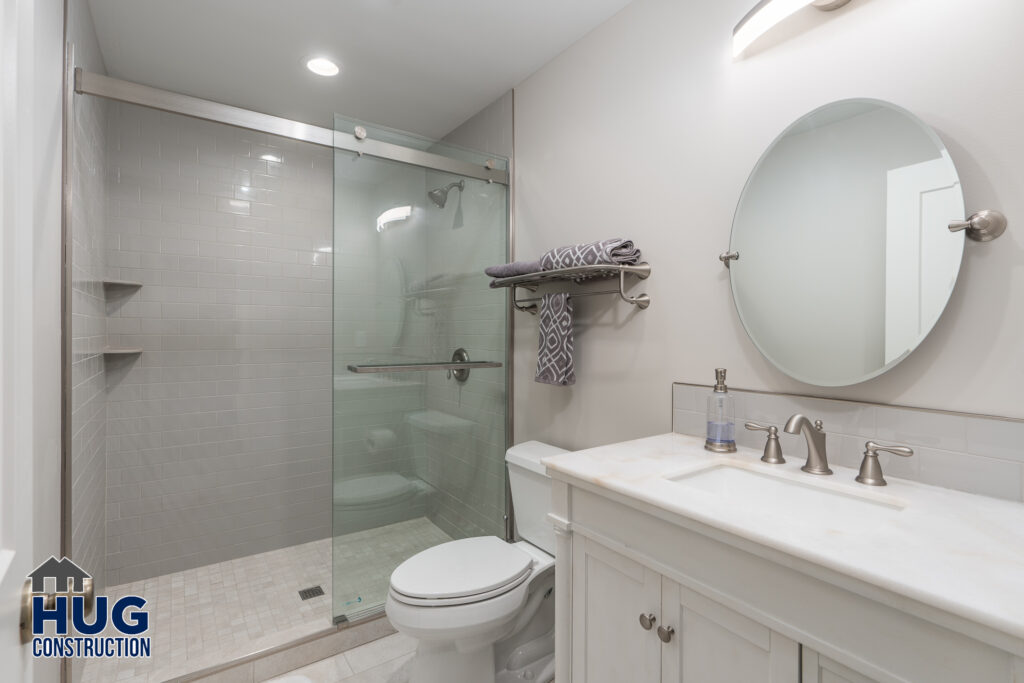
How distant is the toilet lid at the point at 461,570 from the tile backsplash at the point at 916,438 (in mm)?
843

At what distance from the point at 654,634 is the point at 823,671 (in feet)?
1.05

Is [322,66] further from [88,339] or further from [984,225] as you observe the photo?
[984,225]

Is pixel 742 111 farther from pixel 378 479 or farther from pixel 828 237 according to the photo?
pixel 378 479

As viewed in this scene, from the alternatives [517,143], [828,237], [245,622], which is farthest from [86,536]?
[828,237]

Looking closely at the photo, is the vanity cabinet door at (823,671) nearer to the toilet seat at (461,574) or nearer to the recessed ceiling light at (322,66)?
the toilet seat at (461,574)

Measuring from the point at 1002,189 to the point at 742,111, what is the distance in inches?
25.6

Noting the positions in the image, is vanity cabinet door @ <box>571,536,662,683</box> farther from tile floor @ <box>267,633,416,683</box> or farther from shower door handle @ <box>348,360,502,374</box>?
shower door handle @ <box>348,360,502,374</box>

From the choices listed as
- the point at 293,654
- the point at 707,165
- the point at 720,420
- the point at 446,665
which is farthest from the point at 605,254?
the point at 293,654

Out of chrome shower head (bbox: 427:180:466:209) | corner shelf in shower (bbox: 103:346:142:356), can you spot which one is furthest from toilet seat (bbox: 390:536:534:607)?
corner shelf in shower (bbox: 103:346:142:356)

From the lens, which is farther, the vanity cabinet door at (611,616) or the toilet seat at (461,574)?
the toilet seat at (461,574)

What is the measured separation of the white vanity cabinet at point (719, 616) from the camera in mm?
628

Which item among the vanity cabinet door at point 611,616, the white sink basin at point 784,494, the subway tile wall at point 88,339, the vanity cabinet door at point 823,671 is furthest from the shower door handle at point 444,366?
the vanity cabinet door at point 823,671

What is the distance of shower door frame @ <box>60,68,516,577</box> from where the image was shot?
56.8 inches

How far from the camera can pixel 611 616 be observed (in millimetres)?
1074
